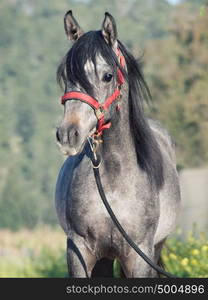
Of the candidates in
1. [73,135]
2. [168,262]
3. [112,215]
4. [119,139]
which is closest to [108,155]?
[119,139]

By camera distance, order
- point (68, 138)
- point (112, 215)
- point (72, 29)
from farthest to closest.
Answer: point (72, 29), point (112, 215), point (68, 138)

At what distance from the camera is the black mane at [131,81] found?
5.66 metres

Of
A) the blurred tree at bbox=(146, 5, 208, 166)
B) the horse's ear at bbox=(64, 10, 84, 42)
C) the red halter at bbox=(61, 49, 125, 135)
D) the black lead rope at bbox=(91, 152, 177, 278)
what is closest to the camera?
the red halter at bbox=(61, 49, 125, 135)

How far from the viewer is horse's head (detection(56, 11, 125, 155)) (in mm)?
5449

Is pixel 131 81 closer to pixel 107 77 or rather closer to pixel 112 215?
pixel 107 77

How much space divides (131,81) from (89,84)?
25.5 inches

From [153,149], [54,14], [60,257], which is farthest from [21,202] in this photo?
[54,14]

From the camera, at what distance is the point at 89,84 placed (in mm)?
5617

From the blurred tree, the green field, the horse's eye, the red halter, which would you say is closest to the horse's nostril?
the red halter

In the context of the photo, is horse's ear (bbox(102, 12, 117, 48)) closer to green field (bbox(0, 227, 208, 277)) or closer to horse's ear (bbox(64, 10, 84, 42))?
horse's ear (bbox(64, 10, 84, 42))

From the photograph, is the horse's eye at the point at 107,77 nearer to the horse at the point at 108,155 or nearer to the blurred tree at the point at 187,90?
the horse at the point at 108,155

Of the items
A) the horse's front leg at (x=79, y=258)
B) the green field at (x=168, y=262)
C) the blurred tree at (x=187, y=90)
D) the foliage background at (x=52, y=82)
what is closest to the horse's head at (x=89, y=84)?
the foliage background at (x=52, y=82)

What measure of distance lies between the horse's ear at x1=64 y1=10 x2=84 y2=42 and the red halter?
32cm

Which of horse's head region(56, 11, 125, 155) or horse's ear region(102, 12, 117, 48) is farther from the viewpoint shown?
horse's ear region(102, 12, 117, 48)
